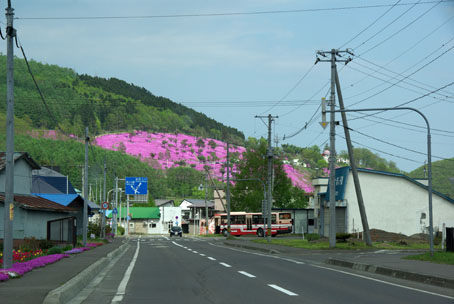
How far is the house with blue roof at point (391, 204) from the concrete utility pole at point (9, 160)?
42.2m

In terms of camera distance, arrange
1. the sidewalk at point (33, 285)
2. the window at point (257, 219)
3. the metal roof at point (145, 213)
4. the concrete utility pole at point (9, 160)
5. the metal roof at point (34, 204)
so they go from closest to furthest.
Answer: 1. the sidewalk at point (33, 285)
2. the concrete utility pole at point (9, 160)
3. the metal roof at point (34, 204)
4. the window at point (257, 219)
5. the metal roof at point (145, 213)

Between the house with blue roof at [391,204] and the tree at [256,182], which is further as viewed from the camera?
the tree at [256,182]

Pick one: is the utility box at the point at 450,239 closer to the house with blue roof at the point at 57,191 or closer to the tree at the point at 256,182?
the house with blue roof at the point at 57,191

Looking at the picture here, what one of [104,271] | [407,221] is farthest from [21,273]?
[407,221]

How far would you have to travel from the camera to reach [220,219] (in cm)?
8794

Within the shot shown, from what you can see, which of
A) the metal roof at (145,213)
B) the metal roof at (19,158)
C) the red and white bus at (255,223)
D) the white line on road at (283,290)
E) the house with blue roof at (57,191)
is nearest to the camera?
the white line on road at (283,290)

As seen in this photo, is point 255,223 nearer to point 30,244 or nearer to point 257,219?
point 257,219

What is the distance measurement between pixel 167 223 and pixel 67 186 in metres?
63.6

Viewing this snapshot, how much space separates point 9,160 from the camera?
1773cm

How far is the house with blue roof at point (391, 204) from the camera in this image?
55844 millimetres

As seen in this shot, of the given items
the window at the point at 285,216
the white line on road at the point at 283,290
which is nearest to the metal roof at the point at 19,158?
the white line on road at the point at 283,290

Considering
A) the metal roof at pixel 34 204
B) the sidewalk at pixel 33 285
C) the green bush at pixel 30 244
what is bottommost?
the green bush at pixel 30 244

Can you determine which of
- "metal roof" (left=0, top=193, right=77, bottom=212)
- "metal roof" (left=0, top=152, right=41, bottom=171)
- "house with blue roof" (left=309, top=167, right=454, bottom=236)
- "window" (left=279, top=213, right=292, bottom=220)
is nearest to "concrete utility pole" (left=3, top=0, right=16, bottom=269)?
"metal roof" (left=0, top=193, right=77, bottom=212)

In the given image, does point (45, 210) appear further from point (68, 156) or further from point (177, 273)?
point (68, 156)
